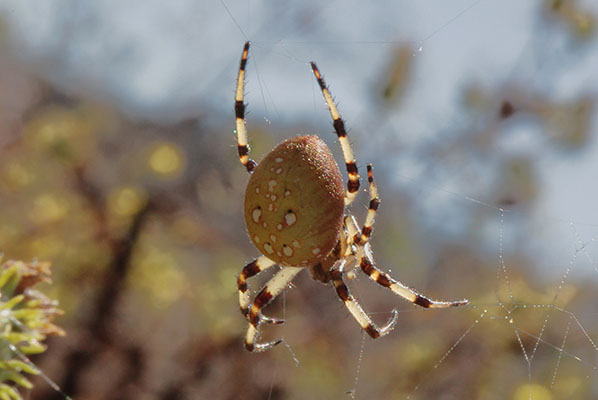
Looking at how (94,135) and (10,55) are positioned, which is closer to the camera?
(10,55)

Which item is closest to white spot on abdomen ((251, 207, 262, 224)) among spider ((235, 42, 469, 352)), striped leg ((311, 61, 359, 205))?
spider ((235, 42, 469, 352))

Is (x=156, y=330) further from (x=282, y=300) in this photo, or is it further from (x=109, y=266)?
(x=282, y=300)

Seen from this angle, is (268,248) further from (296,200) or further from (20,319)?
(20,319)

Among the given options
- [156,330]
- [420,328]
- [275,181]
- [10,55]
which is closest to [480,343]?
[420,328]

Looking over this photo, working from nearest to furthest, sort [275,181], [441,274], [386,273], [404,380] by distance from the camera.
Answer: [275,181], [386,273], [441,274], [404,380]

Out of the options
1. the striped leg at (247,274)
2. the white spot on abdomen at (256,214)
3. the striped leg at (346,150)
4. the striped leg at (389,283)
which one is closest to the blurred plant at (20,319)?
the white spot on abdomen at (256,214)

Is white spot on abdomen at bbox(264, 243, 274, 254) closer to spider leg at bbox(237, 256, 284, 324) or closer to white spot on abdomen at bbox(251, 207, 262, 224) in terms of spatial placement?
white spot on abdomen at bbox(251, 207, 262, 224)
